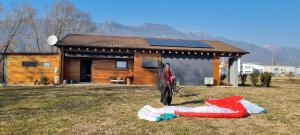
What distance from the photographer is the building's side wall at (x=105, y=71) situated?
23.5m

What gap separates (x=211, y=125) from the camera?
28.4 ft

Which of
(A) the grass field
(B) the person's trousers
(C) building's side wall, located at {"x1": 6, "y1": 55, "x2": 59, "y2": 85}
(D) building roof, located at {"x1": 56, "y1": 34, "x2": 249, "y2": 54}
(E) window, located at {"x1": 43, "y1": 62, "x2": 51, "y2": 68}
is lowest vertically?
(A) the grass field

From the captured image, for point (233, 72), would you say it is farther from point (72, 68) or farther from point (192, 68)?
point (72, 68)

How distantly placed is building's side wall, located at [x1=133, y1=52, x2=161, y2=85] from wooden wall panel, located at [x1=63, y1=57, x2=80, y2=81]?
167 inches

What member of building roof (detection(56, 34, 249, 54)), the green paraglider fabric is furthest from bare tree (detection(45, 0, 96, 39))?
the green paraglider fabric

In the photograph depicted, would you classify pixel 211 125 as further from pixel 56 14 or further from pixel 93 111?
pixel 56 14

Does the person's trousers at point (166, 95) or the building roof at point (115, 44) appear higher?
the building roof at point (115, 44)

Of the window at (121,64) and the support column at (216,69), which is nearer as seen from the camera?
the window at (121,64)

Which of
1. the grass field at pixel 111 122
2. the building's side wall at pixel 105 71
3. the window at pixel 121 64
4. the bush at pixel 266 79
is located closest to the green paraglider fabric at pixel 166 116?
the grass field at pixel 111 122

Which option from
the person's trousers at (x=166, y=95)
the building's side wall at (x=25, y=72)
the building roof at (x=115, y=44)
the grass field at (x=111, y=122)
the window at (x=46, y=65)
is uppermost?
the building roof at (x=115, y=44)

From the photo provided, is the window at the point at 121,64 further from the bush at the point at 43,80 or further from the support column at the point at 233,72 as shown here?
the support column at the point at 233,72

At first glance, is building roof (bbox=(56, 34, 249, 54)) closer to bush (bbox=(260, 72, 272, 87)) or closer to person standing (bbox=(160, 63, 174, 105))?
bush (bbox=(260, 72, 272, 87))

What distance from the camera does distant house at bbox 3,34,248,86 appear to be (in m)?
22.8

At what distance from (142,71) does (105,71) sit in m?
2.83
